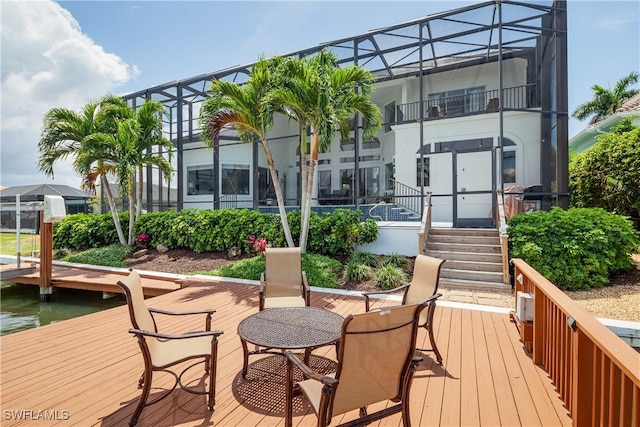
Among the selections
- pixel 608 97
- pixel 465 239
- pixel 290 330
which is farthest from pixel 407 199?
pixel 608 97

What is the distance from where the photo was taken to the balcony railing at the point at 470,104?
1095 cm

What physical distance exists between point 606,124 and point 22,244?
860 inches

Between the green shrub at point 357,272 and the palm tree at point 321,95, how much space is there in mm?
2135

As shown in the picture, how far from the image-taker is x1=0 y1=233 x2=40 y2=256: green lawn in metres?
9.28

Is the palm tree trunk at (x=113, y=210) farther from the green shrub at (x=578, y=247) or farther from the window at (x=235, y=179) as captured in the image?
the green shrub at (x=578, y=247)

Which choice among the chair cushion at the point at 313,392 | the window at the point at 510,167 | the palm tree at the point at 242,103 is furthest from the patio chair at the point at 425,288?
the window at the point at 510,167

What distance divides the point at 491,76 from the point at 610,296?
31.4 feet

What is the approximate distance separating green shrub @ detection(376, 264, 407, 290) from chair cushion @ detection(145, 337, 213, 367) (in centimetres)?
417

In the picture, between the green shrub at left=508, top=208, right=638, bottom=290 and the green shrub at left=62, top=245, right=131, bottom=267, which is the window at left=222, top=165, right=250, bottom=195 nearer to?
the green shrub at left=62, top=245, right=131, bottom=267

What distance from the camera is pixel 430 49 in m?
10.8

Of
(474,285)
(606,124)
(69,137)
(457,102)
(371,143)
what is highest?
(457,102)

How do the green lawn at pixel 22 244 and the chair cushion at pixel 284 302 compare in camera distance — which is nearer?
the chair cushion at pixel 284 302

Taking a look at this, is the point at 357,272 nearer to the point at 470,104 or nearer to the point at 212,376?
the point at 212,376

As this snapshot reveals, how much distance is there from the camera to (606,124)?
1117 centimetres
